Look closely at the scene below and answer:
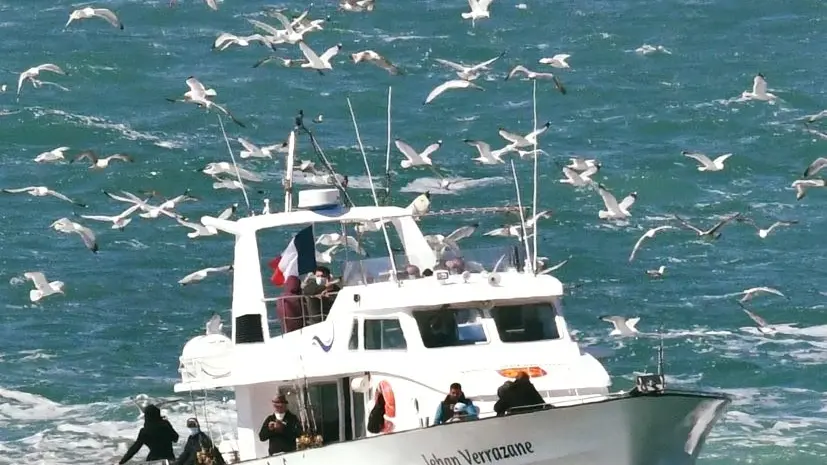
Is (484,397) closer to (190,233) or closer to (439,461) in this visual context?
(439,461)

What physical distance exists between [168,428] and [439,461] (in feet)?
13.0

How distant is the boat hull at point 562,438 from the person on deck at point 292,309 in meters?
2.96

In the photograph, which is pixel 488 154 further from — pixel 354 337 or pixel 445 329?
pixel 445 329

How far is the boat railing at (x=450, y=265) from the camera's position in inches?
1062

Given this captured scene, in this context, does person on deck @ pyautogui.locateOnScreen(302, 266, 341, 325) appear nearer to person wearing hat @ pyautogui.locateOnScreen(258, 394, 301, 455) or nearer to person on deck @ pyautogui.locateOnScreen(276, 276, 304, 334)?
person on deck @ pyautogui.locateOnScreen(276, 276, 304, 334)

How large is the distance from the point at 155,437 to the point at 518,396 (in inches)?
198

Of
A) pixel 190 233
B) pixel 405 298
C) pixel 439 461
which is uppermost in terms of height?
pixel 190 233

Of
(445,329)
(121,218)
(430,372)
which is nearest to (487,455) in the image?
(430,372)

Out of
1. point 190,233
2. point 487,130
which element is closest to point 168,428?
point 190,233

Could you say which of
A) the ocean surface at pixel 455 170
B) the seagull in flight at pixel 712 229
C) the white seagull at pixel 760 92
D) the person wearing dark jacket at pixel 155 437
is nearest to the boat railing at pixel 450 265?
the person wearing dark jacket at pixel 155 437

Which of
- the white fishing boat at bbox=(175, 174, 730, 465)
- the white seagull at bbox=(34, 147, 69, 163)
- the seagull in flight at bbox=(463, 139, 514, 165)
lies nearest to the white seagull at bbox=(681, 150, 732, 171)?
the seagull in flight at bbox=(463, 139, 514, 165)

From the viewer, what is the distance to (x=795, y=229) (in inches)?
1993

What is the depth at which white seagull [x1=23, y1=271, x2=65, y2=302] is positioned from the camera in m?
43.2

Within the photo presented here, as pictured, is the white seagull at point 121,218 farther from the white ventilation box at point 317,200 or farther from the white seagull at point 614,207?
the white ventilation box at point 317,200
